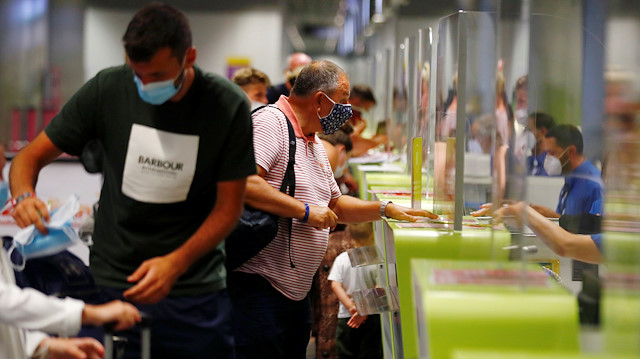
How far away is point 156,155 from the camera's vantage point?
2156 millimetres

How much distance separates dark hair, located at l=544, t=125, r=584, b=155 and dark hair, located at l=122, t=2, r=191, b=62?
1.91 meters

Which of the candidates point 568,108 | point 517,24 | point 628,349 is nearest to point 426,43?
point 568,108

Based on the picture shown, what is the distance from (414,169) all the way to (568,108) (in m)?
0.72

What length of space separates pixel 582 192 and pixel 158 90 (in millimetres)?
2531

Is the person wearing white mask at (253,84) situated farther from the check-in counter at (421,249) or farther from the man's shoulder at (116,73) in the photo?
the man's shoulder at (116,73)

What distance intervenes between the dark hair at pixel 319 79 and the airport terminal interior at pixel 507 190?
0.43m

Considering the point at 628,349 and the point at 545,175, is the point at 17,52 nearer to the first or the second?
the point at 545,175

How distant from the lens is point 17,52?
27.2 feet

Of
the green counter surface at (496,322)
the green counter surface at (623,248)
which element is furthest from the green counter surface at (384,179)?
the green counter surface at (623,248)

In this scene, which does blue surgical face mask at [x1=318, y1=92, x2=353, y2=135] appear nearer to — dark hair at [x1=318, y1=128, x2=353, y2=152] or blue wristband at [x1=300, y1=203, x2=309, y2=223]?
blue wristband at [x1=300, y1=203, x2=309, y2=223]

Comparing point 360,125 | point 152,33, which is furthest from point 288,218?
point 360,125

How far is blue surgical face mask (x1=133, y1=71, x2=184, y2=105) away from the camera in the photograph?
2.08 metres

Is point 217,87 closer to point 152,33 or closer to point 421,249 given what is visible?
point 152,33

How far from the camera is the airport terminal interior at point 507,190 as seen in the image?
180 centimetres
